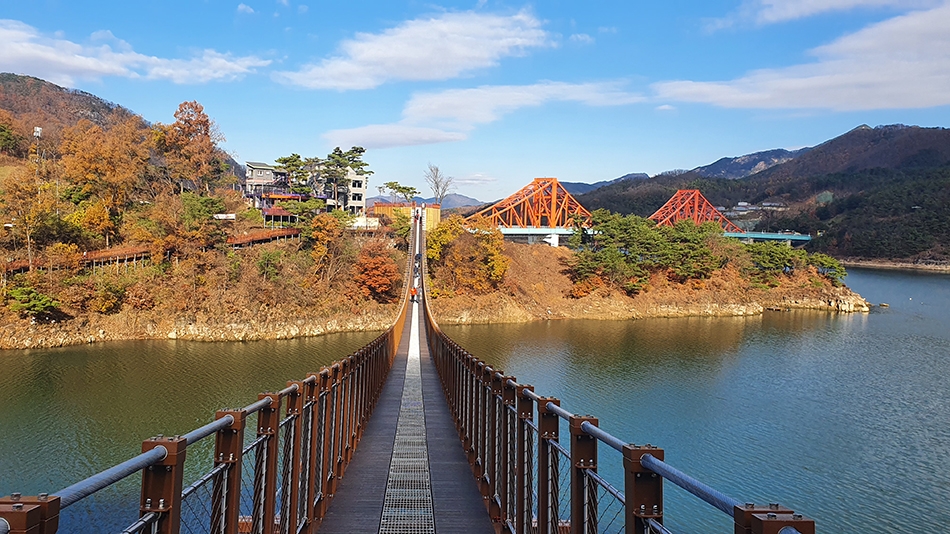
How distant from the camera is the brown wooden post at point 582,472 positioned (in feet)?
7.65

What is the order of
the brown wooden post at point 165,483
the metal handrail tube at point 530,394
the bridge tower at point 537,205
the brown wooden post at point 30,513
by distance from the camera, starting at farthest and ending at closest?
the bridge tower at point 537,205 < the metal handrail tube at point 530,394 < the brown wooden post at point 165,483 < the brown wooden post at point 30,513

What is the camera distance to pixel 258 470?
2.84m

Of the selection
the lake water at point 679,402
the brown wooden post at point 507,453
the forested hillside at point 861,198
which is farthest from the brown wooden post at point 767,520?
the forested hillside at point 861,198

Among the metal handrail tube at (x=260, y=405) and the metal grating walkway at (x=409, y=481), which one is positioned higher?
the metal handrail tube at (x=260, y=405)

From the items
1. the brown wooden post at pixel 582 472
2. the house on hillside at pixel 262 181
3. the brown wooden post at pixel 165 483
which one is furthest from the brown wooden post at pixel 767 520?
the house on hillside at pixel 262 181

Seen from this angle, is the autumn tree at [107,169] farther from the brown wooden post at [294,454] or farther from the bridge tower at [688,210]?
the bridge tower at [688,210]

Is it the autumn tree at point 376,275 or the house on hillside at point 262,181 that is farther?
the house on hillside at point 262,181

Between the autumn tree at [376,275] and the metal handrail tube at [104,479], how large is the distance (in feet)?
Answer: 77.5

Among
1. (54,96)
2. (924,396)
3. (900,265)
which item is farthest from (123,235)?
(900,265)

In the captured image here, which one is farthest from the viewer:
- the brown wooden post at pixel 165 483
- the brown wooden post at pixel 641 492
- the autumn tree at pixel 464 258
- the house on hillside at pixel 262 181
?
the house on hillside at pixel 262 181

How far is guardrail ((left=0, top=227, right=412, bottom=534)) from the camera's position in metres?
1.40

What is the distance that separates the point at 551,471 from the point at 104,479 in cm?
195

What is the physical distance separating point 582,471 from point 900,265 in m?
69.6

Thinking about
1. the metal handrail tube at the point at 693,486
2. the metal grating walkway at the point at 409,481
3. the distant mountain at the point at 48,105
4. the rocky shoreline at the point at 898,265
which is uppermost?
the distant mountain at the point at 48,105
